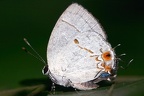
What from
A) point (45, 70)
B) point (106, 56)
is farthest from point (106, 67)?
point (45, 70)

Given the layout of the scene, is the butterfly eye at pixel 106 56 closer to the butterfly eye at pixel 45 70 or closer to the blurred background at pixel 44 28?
the blurred background at pixel 44 28

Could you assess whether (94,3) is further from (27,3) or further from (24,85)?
(24,85)

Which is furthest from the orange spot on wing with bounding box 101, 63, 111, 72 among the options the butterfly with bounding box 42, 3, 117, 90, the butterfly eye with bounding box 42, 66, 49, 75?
the butterfly eye with bounding box 42, 66, 49, 75

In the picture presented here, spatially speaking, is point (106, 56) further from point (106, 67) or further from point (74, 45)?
point (74, 45)

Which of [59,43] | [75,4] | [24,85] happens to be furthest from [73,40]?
[24,85]

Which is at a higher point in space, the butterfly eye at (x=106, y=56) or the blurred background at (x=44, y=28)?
the blurred background at (x=44, y=28)

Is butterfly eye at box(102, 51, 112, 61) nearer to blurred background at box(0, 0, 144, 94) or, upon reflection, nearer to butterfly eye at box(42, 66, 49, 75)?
blurred background at box(0, 0, 144, 94)

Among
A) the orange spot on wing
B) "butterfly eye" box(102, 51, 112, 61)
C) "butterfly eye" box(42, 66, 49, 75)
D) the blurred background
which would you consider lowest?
the orange spot on wing

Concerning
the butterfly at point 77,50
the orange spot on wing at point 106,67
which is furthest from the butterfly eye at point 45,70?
the orange spot on wing at point 106,67
